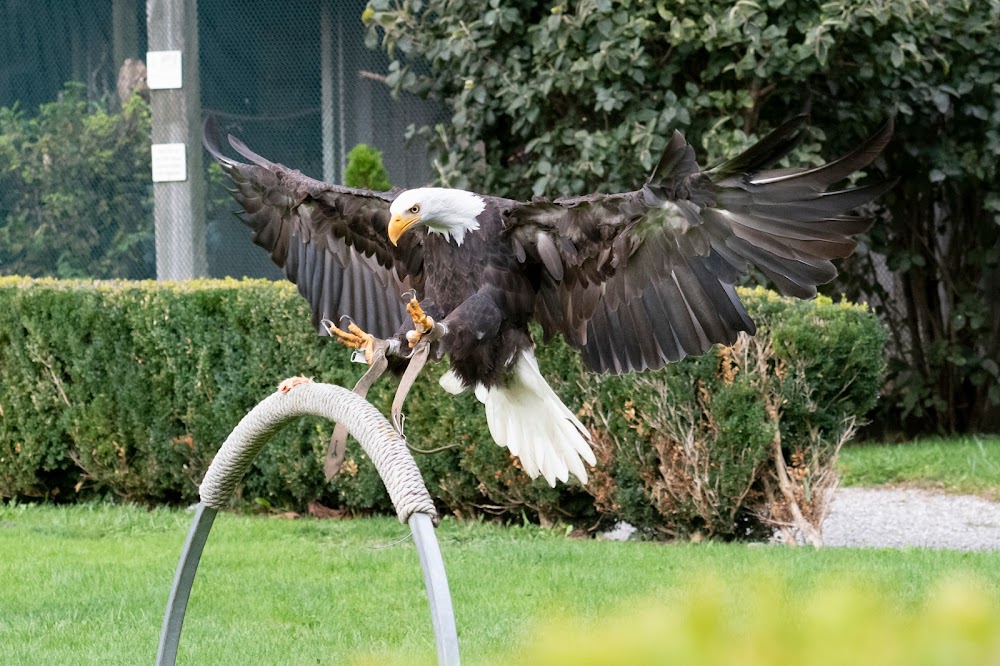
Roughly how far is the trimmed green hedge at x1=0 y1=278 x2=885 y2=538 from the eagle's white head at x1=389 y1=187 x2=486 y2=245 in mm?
1935

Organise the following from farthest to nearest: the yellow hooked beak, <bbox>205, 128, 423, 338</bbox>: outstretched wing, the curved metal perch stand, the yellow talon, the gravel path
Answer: the gravel path, <bbox>205, 128, 423, 338</bbox>: outstretched wing, the yellow hooked beak, the yellow talon, the curved metal perch stand

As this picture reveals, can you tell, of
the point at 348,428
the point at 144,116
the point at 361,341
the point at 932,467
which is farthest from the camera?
the point at 144,116

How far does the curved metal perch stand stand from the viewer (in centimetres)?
159

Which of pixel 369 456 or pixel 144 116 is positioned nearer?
pixel 369 456

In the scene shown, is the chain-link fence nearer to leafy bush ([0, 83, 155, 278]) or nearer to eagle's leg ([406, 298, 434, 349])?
leafy bush ([0, 83, 155, 278])

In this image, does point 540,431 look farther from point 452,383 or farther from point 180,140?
point 180,140

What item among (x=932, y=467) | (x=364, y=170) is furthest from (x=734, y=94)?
(x=932, y=467)

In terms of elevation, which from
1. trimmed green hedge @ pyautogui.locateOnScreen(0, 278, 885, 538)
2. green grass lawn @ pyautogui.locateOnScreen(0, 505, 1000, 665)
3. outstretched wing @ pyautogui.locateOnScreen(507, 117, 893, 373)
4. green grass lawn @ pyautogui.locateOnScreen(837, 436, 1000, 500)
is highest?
outstretched wing @ pyautogui.locateOnScreen(507, 117, 893, 373)

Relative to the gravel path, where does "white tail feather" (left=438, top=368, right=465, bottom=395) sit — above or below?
above

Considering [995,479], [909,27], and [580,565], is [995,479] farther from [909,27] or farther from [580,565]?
[580,565]

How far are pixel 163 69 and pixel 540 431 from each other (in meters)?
4.16

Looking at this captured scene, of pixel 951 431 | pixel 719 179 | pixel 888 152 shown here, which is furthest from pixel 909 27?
pixel 719 179

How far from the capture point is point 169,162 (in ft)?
22.8

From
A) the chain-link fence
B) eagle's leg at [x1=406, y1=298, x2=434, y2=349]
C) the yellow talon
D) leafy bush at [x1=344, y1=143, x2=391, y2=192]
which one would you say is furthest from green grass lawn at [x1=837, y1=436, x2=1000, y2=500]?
the yellow talon
